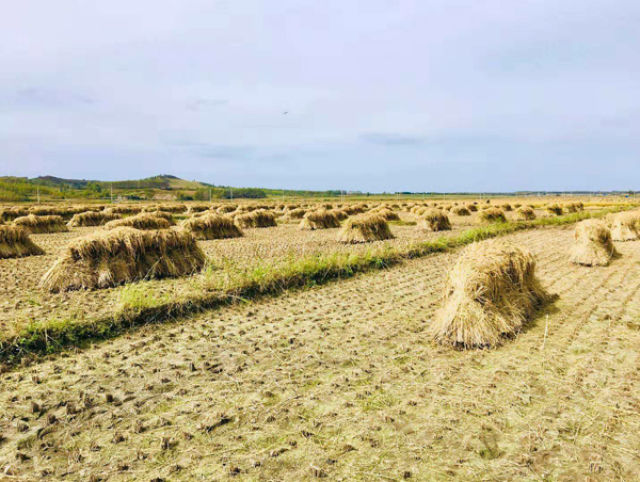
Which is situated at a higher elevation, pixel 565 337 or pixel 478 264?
pixel 478 264

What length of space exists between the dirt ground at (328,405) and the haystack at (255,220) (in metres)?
16.1

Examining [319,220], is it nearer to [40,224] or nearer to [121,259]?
[40,224]

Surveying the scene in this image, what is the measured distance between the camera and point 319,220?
70.8ft

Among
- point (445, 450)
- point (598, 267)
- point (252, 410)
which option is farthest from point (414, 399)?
point (598, 267)

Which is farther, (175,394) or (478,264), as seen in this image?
(478,264)

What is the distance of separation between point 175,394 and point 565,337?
4.65 meters

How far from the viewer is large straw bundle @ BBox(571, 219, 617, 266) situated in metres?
10.4

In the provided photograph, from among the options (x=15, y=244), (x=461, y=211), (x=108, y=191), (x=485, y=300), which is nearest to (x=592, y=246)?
(x=485, y=300)

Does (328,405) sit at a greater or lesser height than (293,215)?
lesser

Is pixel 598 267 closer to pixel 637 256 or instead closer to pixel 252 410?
pixel 637 256

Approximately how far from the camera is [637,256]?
1163cm

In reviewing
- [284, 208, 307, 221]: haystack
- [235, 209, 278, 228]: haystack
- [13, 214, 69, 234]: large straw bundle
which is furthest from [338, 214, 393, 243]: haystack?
[13, 214, 69, 234]: large straw bundle

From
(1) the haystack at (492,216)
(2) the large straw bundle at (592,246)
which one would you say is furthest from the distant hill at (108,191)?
(2) the large straw bundle at (592,246)

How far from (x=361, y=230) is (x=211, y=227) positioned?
608 cm
